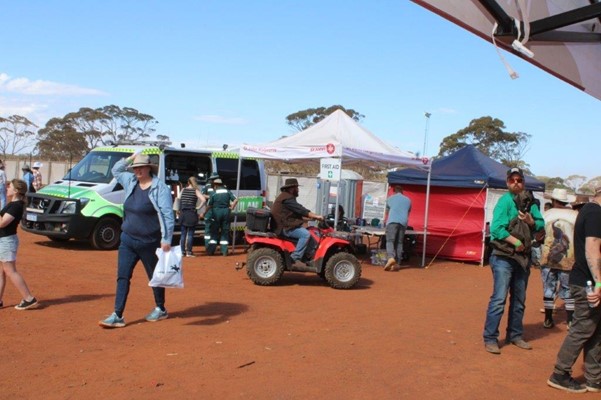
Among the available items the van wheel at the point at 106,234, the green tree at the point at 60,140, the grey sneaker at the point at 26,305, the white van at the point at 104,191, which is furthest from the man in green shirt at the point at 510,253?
the green tree at the point at 60,140

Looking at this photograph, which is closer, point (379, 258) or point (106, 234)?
point (106, 234)

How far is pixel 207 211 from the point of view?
523 inches

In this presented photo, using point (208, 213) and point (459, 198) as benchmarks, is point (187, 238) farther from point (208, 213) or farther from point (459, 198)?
point (459, 198)

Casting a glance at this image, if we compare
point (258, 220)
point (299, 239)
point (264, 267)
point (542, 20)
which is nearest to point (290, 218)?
point (299, 239)

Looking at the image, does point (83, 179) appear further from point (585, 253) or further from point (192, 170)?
point (585, 253)

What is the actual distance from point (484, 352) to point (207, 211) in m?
8.07

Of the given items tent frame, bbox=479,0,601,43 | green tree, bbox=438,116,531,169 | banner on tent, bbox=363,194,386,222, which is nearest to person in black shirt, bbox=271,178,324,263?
tent frame, bbox=479,0,601,43

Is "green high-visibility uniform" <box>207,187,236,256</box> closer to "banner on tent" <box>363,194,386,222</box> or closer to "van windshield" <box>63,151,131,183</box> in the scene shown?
"van windshield" <box>63,151,131,183</box>

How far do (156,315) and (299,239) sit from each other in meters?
3.43

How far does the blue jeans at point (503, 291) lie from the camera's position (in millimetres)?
6332

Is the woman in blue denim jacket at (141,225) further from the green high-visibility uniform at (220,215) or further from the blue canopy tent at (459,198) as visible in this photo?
the blue canopy tent at (459,198)

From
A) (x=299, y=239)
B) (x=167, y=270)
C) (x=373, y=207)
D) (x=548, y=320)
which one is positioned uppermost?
(x=373, y=207)

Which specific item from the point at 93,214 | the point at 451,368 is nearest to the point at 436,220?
the point at 93,214

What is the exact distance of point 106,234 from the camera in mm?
12969
